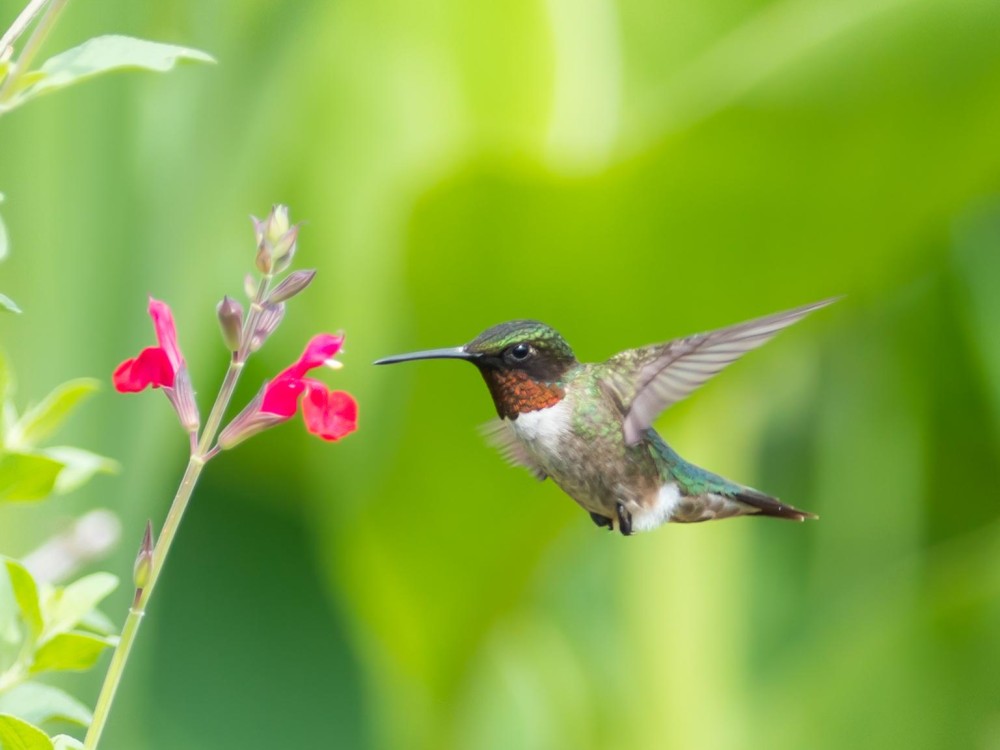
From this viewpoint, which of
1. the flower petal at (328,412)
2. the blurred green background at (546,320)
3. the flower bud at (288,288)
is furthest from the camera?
the blurred green background at (546,320)

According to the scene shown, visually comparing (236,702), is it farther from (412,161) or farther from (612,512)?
(612,512)

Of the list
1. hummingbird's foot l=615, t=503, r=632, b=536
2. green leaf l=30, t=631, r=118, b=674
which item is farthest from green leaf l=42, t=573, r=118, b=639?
hummingbird's foot l=615, t=503, r=632, b=536

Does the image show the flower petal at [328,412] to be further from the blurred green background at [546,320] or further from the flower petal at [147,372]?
the blurred green background at [546,320]

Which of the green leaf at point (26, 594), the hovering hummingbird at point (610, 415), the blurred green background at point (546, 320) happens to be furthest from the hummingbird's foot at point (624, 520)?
the green leaf at point (26, 594)

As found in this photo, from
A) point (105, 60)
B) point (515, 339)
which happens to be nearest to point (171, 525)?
point (105, 60)

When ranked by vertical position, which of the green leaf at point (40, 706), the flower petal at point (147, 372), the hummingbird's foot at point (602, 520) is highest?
the flower petal at point (147, 372)

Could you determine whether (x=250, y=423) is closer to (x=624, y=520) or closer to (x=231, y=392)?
(x=231, y=392)

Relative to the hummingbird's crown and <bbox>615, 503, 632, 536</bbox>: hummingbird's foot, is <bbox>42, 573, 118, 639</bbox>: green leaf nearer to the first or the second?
the hummingbird's crown
